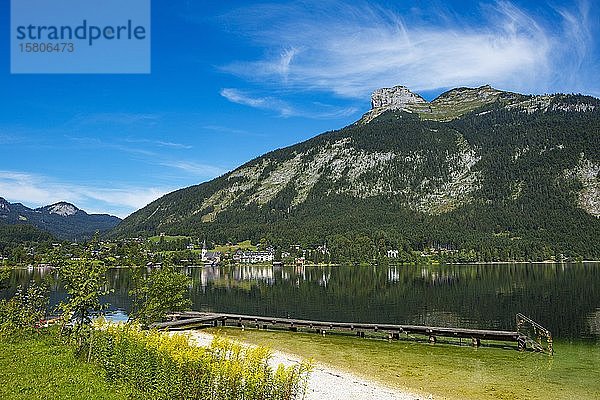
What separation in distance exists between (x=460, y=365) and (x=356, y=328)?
54.1ft

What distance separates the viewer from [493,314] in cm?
6250

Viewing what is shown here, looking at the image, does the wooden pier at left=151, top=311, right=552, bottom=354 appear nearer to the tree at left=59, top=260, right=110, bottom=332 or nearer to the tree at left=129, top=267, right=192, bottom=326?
the tree at left=129, top=267, right=192, bottom=326

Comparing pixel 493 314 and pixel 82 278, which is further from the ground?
pixel 82 278

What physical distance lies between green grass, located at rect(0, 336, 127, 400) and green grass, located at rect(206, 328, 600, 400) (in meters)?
16.0

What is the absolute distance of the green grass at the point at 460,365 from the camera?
27875mm

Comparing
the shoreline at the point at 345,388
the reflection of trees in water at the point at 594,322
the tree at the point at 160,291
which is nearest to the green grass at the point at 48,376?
the shoreline at the point at 345,388

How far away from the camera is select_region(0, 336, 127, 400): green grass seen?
18.0 m

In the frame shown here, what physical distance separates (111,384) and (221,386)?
20.6 ft

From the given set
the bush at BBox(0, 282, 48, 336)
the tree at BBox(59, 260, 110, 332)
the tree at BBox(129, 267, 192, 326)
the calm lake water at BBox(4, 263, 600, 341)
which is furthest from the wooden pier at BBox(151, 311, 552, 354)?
the tree at BBox(59, 260, 110, 332)

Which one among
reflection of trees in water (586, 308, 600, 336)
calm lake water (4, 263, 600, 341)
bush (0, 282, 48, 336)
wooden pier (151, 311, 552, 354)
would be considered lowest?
calm lake water (4, 263, 600, 341)

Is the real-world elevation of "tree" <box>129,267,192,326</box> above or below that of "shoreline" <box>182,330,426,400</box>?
above

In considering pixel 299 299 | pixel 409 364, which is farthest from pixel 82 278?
pixel 299 299

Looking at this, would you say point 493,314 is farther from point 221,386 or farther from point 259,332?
point 221,386

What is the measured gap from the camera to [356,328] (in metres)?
50.2
